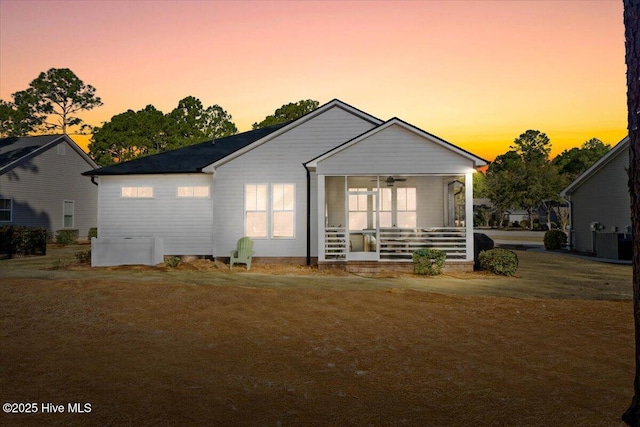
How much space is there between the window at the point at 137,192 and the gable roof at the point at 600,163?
2136cm

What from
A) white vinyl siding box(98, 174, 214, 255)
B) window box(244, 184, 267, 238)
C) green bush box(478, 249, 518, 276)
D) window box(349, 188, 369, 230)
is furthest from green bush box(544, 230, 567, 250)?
white vinyl siding box(98, 174, 214, 255)

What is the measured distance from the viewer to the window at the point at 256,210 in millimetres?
18875

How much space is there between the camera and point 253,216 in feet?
62.0

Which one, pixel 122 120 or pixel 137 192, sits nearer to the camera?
pixel 137 192

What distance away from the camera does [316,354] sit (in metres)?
6.69

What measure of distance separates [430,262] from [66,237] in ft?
83.5

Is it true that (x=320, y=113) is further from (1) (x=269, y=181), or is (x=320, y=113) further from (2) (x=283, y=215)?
(2) (x=283, y=215)

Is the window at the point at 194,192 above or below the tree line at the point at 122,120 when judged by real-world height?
below

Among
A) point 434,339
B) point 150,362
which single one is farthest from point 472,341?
point 150,362

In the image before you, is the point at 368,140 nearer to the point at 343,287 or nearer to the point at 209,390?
the point at 343,287

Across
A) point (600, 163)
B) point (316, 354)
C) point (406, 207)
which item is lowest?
point (316, 354)

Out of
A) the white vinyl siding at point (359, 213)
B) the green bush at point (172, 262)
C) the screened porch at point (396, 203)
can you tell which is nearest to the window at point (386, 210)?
the screened porch at point (396, 203)

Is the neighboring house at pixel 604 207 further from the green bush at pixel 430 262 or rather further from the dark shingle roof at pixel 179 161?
the dark shingle roof at pixel 179 161

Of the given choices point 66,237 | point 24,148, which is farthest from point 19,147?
point 66,237
